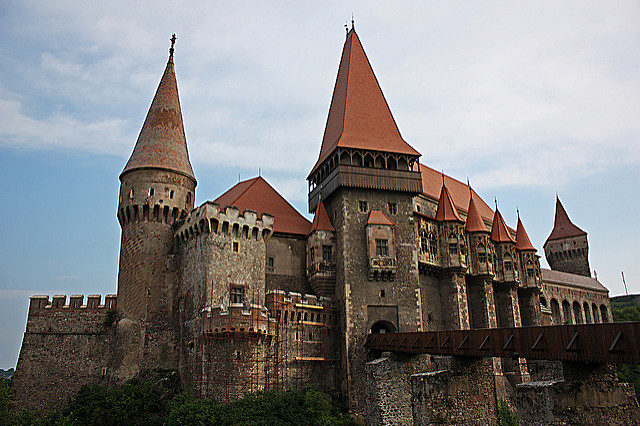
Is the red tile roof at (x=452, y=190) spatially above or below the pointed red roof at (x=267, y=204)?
above

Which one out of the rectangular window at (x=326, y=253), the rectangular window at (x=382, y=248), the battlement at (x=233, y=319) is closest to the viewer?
the battlement at (x=233, y=319)

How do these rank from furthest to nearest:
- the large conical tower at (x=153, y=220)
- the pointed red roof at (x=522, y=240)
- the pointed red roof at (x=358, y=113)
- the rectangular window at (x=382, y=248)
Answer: the pointed red roof at (x=522, y=240)
the pointed red roof at (x=358, y=113)
the rectangular window at (x=382, y=248)
the large conical tower at (x=153, y=220)

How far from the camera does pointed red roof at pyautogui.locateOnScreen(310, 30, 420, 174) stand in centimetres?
3164

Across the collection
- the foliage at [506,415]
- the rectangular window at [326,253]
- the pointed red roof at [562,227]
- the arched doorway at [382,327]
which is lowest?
the foliage at [506,415]

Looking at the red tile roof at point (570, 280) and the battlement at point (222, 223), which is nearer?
the battlement at point (222, 223)

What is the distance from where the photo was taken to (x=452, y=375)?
2050 cm

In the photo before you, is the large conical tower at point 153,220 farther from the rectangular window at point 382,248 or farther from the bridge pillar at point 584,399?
the bridge pillar at point 584,399

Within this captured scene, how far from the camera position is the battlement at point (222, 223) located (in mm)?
26109

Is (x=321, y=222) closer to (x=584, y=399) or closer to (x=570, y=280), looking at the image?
(x=584, y=399)

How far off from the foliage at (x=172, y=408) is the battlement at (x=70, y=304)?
423 centimetres

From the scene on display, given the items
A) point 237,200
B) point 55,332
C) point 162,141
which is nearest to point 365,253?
point 237,200

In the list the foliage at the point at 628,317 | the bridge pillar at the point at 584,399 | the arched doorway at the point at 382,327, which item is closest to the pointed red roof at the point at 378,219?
the arched doorway at the point at 382,327

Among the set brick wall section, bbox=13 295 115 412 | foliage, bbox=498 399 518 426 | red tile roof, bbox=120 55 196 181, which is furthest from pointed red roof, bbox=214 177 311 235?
foliage, bbox=498 399 518 426

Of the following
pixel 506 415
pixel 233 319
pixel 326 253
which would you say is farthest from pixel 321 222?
pixel 506 415
